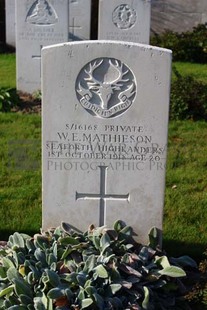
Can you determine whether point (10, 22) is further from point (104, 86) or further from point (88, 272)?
point (88, 272)

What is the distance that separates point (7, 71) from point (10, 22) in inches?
156

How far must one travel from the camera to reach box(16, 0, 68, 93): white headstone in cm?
857

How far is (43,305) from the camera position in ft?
10.4

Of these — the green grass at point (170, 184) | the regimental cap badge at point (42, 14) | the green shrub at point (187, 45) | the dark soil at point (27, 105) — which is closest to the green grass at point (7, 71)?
the dark soil at point (27, 105)

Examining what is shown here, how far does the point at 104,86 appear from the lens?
3.55 m

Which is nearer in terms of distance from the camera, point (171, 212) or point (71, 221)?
point (71, 221)

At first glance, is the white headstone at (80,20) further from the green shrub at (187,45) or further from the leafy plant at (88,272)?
the leafy plant at (88,272)

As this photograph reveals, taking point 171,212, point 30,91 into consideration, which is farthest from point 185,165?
point 30,91

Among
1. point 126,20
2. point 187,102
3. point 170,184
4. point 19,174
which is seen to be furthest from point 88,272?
point 126,20

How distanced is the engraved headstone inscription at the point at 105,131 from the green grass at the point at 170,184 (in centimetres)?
81

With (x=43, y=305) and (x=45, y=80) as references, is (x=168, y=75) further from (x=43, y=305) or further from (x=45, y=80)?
(x=43, y=305)

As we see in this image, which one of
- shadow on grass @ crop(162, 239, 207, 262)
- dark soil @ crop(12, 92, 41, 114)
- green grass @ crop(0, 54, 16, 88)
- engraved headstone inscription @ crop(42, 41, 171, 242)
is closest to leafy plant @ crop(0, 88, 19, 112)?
dark soil @ crop(12, 92, 41, 114)

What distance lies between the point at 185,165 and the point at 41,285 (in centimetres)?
303

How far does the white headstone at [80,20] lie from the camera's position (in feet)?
45.9
